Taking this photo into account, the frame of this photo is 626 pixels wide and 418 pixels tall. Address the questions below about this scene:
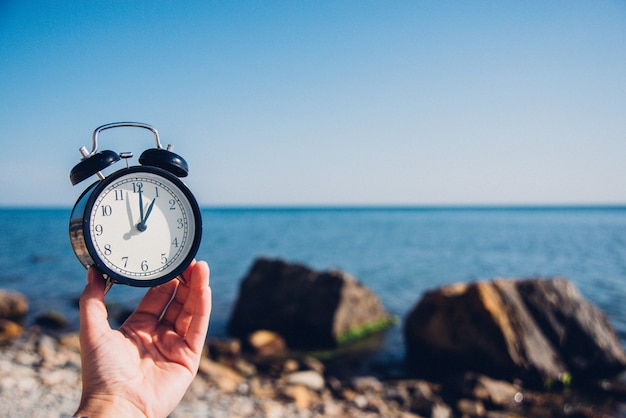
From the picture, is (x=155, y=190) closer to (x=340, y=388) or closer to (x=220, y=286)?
(x=340, y=388)

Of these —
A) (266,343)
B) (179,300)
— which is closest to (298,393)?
(266,343)

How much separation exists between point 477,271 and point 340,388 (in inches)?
583

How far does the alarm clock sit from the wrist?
536 mm

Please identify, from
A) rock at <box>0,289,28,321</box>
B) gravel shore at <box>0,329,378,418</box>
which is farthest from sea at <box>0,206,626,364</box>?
gravel shore at <box>0,329,378,418</box>

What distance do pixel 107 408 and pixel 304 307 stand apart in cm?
847

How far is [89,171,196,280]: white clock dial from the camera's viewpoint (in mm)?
2416

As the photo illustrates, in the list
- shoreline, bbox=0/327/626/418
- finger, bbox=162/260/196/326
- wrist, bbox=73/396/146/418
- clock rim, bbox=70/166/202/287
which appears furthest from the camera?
shoreline, bbox=0/327/626/418

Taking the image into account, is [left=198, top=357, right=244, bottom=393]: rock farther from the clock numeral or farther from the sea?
the clock numeral

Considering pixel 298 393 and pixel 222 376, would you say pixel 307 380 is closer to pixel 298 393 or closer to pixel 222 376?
pixel 298 393

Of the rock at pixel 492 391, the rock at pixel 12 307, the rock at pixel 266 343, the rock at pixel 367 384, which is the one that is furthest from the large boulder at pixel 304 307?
the rock at pixel 12 307

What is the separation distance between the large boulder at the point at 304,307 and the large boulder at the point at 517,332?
197 cm

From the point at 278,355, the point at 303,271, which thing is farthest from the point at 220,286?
the point at 278,355

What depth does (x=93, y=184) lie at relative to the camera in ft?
7.97

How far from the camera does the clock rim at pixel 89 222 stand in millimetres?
2352
